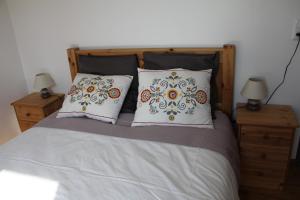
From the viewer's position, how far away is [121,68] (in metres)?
1.98

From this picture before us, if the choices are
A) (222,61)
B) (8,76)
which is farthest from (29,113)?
(222,61)

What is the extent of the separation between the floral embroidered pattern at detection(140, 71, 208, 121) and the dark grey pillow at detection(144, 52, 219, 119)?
5.6 inches

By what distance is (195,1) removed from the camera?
71.9 inches

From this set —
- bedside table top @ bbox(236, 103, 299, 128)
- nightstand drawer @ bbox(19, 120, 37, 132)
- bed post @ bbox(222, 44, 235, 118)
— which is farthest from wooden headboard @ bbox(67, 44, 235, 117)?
nightstand drawer @ bbox(19, 120, 37, 132)

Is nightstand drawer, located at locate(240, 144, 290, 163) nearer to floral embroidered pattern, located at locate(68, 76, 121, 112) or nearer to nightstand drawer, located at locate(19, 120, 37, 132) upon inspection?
floral embroidered pattern, located at locate(68, 76, 121, 112)

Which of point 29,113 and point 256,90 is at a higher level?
point 256,90

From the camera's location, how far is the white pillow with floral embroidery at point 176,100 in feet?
Result: 5.33

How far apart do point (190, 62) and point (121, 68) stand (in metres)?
0.53

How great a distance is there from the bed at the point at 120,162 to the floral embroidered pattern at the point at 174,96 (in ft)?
0.39

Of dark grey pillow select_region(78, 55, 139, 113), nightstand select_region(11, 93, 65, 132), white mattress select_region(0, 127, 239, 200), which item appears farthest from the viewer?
nightstand select_region(11, 93, 65, 132)

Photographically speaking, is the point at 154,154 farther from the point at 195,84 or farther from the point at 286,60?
the point at 286,60

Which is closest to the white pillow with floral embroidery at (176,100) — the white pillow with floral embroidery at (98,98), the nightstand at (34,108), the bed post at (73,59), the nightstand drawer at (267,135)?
the white pillow with floral embroidery at (98,98)

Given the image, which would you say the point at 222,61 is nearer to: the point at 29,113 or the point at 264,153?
the point at 264,153

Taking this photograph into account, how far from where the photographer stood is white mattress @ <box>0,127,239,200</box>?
3.64ft
